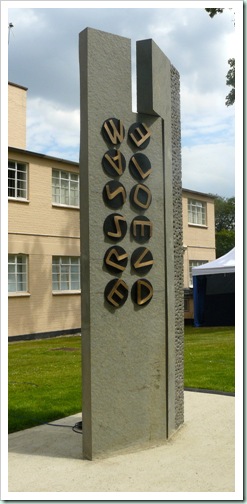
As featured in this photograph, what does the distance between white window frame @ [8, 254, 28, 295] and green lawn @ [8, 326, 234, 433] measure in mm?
2779

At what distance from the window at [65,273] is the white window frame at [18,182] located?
8.91 ft

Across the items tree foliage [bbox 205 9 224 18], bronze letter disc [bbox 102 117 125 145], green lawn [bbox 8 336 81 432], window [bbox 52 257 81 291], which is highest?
tree foliage [bbox 205 9 224 18]

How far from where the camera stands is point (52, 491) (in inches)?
177

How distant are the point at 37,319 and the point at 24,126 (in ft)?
27.4

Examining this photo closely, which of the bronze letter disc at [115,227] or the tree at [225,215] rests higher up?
the tree at [225,215]

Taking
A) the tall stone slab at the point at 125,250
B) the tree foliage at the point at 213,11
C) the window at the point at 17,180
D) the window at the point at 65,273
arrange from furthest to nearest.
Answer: the window at the point at 65,273 < the window at the point at 17,180 < the tree foliage at the point at 213,11 < the tall stone slab at the point at 125,250

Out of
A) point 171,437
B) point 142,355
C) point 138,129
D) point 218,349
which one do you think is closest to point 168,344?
point 142,355

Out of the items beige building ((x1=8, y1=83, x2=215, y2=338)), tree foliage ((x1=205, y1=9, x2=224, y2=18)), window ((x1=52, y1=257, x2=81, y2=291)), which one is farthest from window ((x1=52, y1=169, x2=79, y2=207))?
tree foliage ((x1=205, y1=9, x2=224, y2=18))

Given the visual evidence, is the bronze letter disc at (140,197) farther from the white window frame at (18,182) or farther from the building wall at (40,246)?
the white window frame at (18,182)

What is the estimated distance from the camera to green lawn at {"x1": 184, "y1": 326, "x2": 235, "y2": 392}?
896 centimetres

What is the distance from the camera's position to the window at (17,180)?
18.6 m

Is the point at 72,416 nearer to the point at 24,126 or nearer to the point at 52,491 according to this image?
the point at 52,491

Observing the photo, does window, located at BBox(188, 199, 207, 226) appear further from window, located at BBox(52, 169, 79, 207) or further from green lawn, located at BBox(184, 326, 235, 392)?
green lawn, located at BBox(184, 326, 235, 392)

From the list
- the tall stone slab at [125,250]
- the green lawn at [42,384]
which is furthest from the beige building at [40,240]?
the tall stone slab at [125,250]
